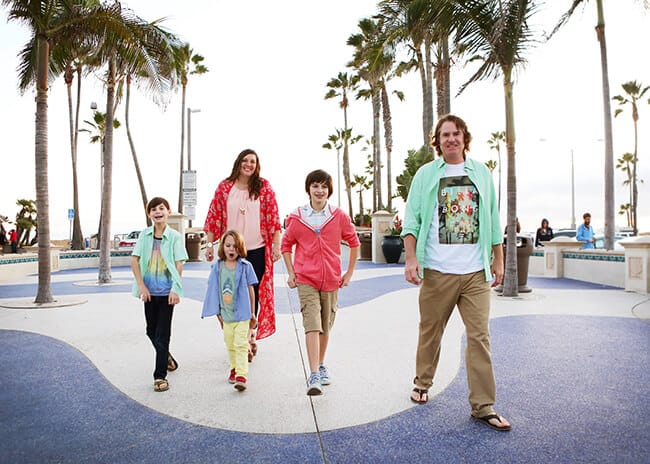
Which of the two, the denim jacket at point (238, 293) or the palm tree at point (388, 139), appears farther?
the palm tree at point (388, 139)

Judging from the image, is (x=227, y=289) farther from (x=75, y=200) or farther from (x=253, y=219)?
(x=75, y=200)

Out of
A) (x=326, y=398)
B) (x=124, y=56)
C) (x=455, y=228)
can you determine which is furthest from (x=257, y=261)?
(x=124, y=56)

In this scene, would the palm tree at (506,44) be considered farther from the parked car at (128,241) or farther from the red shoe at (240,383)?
the parked car at (128,241)

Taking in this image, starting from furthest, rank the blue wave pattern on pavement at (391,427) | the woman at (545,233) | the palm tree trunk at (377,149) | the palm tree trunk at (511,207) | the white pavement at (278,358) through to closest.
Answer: the palm tree trunk at (377,149), the woman at (545,233), the palm tree trunk at (511,207), the white pavement at (278,358), the blue wave pattern on pavement at (391,427)

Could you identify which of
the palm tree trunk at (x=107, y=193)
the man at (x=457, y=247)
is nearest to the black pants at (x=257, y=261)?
the man at (x=457, y=247)

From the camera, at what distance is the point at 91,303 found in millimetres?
8609

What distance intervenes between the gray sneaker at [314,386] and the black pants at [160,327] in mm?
1191

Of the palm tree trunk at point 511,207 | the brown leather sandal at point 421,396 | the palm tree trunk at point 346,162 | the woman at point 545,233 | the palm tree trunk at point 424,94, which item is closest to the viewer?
the brown leather sandal at point 421,396

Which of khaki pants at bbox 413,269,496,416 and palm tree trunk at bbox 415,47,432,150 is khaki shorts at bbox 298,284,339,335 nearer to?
khaki pants at bbox 413,269,496,416

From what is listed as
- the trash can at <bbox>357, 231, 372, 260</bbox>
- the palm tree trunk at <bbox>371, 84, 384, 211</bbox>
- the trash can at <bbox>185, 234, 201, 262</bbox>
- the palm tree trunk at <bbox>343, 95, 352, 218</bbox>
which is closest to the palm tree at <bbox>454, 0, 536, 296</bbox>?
the trash can at <bbox>357, 231, 372, 260</bbox>

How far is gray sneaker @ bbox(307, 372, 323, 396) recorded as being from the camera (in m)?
3.65

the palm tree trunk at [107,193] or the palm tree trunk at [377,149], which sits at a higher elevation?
the palm tree trunk at [377,149]

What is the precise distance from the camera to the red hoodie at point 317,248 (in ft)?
12.4

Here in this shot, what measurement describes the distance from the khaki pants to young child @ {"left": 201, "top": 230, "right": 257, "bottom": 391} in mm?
1393
